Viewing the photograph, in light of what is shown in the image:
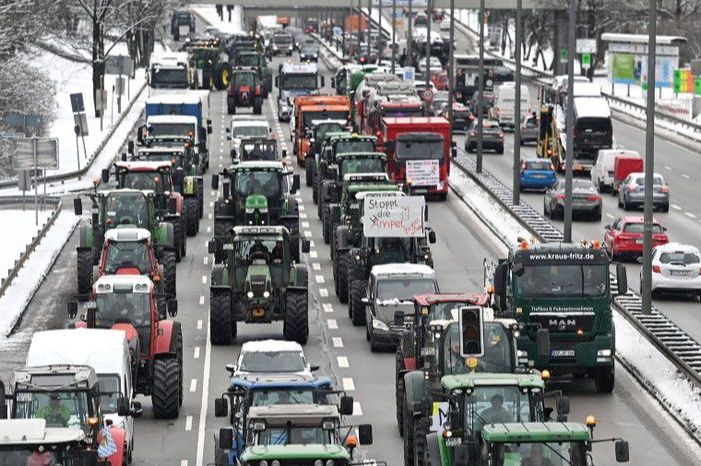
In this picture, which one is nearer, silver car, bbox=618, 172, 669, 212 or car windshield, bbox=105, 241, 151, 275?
car windshield, bbox=105, 241, 151, 275

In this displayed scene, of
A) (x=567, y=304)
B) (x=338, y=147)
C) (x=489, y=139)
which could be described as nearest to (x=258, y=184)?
(x=338, y=147)

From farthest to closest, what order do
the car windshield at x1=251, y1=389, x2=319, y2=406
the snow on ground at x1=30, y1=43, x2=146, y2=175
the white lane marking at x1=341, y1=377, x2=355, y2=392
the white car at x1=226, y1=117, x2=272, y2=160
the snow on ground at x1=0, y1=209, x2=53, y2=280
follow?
the snow on ground at x1=30, y1=43, x2=146, y2=175
the white car at x1=226, y1=117, x2=272, y2=160
the snow on ground at x1=0, y1=209, x2=53, y2=280
the white lane marking at x1=341, y1=377, x2=355, y2=392
the car windshield at x1=251, y1=389, x2=319, y2=406

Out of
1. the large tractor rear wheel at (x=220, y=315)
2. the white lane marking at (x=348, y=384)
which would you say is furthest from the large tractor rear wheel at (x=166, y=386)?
the large tractor rear wheel at (x=220, y=315)

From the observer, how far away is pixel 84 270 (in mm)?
51594

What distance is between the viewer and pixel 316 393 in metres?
30.6

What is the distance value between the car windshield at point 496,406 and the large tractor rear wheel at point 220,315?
17.6m

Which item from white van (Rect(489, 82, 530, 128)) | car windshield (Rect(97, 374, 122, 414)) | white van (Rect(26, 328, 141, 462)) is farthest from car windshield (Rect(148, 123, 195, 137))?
car windshield (Rect(97, 374, 122, 414))

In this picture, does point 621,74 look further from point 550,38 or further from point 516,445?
point 516,445

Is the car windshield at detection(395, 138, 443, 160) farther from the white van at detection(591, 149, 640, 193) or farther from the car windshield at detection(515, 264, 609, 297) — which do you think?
the car windshield at detection(515, 264, 609, 297)

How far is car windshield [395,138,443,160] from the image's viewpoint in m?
73.2

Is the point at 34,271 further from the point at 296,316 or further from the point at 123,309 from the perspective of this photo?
the point at 123,309

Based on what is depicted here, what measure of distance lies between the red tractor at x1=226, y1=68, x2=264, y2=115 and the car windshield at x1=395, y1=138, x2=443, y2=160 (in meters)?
35.3

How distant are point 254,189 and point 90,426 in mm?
29828

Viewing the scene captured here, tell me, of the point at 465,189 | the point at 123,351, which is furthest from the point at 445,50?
the point at 123,351
